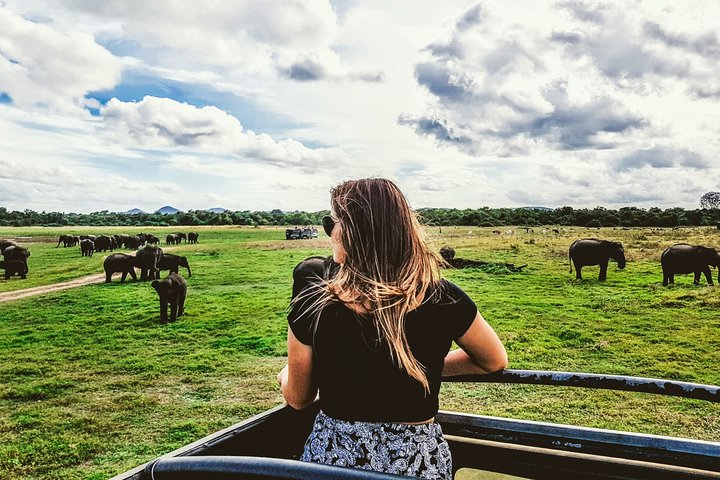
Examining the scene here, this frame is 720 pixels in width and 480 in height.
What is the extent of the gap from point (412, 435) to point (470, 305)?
1.50ft

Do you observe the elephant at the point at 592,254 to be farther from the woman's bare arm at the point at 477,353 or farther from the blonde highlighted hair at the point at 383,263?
the blonde highlighted hair at the point at 383,263

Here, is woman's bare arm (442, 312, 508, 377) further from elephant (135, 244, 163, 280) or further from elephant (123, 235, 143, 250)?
elephant (123, 235, 143, 250)

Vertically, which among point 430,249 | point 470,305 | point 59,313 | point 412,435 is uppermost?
point 430,249

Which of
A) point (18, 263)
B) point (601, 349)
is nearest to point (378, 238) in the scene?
point (601, 349)

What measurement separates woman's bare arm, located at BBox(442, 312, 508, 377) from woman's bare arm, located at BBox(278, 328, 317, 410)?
503 mm

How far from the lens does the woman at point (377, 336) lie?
5.66 ft

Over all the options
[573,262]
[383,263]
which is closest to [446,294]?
[383,263]

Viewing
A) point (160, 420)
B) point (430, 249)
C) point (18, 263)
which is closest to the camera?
point (430, 249)

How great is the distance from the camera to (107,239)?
38.1 meters

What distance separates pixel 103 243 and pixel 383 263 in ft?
132

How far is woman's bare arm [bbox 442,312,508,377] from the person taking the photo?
1876 mm

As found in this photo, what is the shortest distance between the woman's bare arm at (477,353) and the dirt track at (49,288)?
1977cm

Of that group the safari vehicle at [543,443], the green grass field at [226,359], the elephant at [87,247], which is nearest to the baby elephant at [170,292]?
the green grass field at [226,359]

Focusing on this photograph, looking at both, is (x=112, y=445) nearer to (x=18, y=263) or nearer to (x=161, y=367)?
(x=161, y=367)
